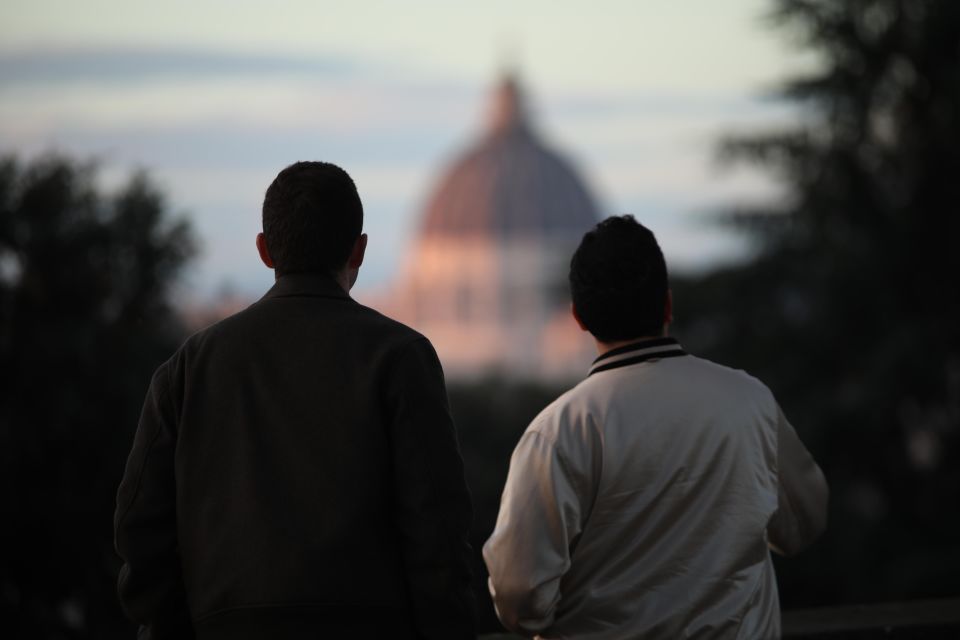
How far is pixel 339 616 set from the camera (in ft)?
8.43

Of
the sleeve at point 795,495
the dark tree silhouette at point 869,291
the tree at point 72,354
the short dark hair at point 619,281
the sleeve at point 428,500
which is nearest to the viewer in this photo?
the sleeve at point 428,500

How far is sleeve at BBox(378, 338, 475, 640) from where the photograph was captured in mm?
2562

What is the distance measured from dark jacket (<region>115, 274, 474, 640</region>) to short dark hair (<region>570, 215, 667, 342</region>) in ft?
1.40

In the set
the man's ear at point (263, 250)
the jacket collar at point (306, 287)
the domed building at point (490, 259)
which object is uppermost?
the man's ear at point (263, 250)

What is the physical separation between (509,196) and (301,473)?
141m

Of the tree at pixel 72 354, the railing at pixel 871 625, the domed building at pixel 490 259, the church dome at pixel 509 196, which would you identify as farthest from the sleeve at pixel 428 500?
the church dome at pixel 509 196

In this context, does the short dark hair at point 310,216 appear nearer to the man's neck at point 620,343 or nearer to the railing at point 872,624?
the man's neck at point 620,343

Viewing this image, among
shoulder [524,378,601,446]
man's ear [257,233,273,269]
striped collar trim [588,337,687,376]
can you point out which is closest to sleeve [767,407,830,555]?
striped collar trim [588,337,687,376]

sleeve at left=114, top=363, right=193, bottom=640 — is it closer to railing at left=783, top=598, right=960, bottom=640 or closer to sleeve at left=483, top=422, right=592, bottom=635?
sleeve at left=483, top=422, right=592, bottom=635

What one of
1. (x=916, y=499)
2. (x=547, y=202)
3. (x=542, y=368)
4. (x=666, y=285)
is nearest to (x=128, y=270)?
(x=916, y=499)

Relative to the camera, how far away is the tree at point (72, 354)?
14.7 m

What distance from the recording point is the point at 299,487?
2.59m

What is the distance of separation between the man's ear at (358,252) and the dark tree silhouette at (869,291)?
1704 centimetres

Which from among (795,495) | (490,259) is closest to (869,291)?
(795,495)
